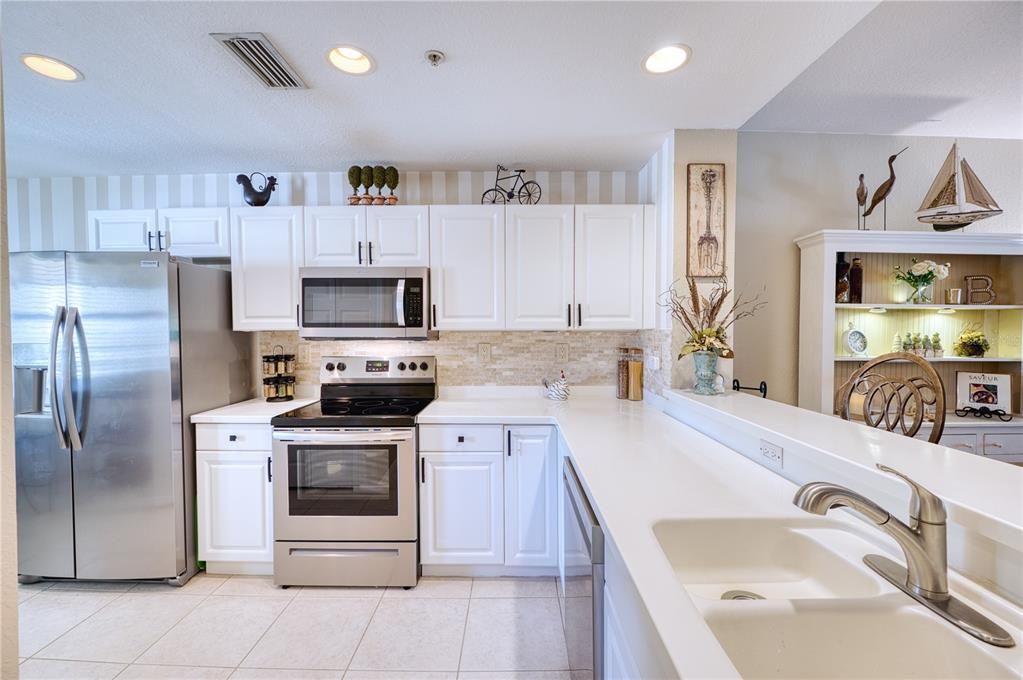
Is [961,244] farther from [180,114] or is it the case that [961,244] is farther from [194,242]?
[194,242]

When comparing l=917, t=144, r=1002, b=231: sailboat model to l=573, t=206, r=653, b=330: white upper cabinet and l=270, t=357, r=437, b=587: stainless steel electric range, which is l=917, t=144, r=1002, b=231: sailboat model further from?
l=270, t=357, r=437, b=587: stainless steel electric range

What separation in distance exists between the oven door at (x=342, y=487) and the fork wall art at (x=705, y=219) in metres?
1.83

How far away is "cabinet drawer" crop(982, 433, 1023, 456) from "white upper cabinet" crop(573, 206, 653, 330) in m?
2.21

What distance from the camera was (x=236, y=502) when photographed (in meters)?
2.34

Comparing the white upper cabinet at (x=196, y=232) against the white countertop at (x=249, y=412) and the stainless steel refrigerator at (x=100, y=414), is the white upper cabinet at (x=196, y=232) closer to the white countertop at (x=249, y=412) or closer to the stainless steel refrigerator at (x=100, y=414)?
the stainless steel refrigerator at (x=100, y=414)

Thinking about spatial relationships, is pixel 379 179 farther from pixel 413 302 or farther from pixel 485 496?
pixel 485 496

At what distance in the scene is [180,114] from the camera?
6.78ft

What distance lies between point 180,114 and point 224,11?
0.96 meters

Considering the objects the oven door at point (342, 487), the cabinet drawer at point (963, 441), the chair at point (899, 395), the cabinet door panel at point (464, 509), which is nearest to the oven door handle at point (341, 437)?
the oven door at point (342, 487)

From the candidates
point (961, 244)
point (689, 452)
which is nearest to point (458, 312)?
point (689, 452)

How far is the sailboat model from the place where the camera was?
87.0 inches

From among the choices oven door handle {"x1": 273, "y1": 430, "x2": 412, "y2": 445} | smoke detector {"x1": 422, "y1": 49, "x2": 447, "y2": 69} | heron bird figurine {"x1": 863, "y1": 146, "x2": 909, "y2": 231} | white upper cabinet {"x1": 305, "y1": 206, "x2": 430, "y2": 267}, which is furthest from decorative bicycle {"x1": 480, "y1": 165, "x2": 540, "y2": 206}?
heron bird figurine {"x1": 863, "y1": 146, "x2": 909, "y2": 231}

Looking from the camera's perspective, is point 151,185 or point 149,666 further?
point 151,185

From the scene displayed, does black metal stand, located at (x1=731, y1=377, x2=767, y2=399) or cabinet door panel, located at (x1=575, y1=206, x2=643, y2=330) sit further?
cabinet door panel, located at (x1=575, y1=206, x2=643, y2=330)
